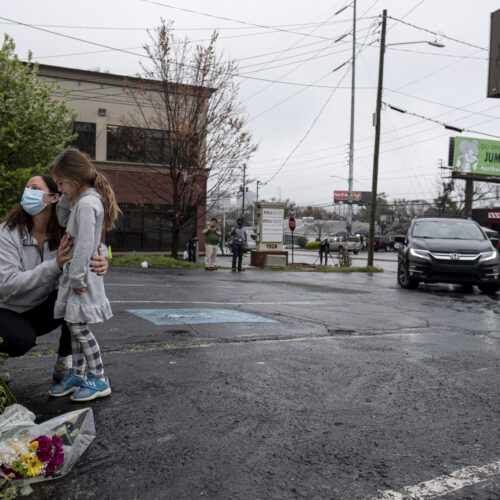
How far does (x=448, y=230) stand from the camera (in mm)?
12773

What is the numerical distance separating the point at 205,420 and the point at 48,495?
1109 mm

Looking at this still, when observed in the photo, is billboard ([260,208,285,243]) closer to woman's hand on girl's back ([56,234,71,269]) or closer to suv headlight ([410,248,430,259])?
suv headlight ([410,248,430,259])

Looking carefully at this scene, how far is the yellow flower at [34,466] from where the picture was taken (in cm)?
221

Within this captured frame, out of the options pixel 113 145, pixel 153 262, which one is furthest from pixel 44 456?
pixel 113 145

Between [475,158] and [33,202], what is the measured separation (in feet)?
181

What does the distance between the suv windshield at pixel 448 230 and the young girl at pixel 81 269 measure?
10.6 m

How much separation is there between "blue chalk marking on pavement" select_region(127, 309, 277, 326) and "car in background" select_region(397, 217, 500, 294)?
19.3 ft

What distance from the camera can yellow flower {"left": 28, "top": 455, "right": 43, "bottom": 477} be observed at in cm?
221

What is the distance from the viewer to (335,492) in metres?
2.30

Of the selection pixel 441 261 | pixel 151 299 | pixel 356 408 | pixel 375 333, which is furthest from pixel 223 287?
pixel 356 408

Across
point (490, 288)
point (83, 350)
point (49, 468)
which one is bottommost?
point (490, 288)

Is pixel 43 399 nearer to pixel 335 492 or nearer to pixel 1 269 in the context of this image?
pixel 1 269

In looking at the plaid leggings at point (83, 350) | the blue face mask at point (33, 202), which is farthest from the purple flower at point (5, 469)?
the blue face mask at point (33, 202)

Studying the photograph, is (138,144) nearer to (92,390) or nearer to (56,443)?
(92,390)
